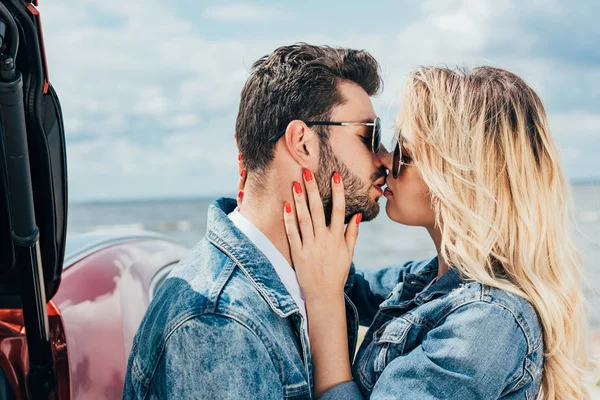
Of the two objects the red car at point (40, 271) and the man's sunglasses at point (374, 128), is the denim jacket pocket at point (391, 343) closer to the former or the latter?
the man's sunglasses at point (374, 128)

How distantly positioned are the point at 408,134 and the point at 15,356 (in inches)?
69.0

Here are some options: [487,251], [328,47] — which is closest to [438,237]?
[487,251]

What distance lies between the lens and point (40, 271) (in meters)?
2.06

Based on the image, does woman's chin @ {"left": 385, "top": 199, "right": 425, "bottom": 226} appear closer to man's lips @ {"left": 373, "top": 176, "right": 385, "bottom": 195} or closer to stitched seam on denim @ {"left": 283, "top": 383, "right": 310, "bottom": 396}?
man's lips @ {"left": 373, "top": 176, "right": 385, "bottom": 195}

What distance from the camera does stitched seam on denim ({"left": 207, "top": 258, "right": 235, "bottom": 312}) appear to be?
2.23 meters

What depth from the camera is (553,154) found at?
8.86ft

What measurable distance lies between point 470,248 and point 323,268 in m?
0.61

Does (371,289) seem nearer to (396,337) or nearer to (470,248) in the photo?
(396,337)

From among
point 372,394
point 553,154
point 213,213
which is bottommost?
point 372,394

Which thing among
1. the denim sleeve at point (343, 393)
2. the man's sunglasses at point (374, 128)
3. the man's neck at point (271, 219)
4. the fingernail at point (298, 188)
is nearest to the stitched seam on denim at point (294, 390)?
the denim sleeve at point (343, 393)

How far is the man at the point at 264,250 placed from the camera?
85.9 inches

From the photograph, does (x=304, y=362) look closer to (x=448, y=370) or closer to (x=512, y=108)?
(x=448, y=370)

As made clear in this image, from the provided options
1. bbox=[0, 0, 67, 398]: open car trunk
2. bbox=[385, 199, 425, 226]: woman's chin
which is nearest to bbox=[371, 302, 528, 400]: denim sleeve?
bbox=[385, 199, 425, 226]: woman's chin

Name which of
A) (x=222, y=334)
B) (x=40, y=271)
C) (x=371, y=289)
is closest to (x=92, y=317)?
(x=40, y=271)
